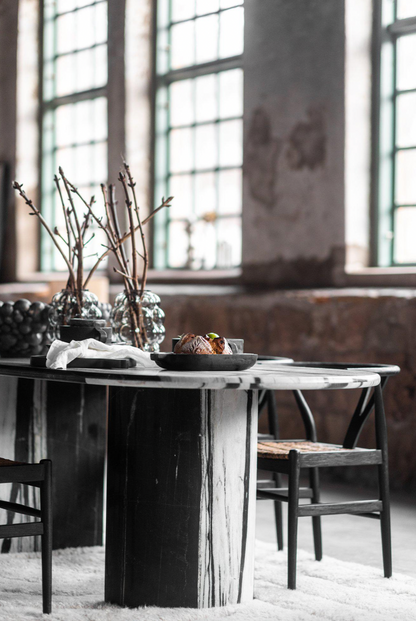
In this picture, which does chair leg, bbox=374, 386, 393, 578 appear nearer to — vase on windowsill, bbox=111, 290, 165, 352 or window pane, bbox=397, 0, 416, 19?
vase on windowsill, bbox=111, 290, 165, 352

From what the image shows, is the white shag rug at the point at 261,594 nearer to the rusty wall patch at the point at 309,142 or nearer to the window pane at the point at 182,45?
the rusty wall patch at the point at 309,142

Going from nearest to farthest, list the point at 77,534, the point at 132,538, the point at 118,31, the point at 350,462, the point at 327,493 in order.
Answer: the point at 132,538, the point at 350,462, the point at 77,534, the point at 327,493, the point at 118,31

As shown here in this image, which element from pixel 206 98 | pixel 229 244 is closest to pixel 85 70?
pixel 206 98

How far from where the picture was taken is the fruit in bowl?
2.73 meters

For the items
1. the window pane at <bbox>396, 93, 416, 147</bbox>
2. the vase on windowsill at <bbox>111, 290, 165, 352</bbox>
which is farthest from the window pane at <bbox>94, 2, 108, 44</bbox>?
the vase on windowsill at <bbox>111, 290, 165, 352</bbox>

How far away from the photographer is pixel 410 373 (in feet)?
16.9

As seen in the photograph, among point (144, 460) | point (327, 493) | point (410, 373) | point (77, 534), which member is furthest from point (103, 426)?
point (410, 373)

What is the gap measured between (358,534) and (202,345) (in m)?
1.77

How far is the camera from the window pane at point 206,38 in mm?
7039

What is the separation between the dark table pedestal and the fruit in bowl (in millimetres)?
117

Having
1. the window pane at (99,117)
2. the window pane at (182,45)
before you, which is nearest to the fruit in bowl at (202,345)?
the window pane at (182,45)

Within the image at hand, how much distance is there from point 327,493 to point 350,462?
1858 millimetres

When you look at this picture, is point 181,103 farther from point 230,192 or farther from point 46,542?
point 46,542

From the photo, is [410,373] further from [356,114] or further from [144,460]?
[144,460]
